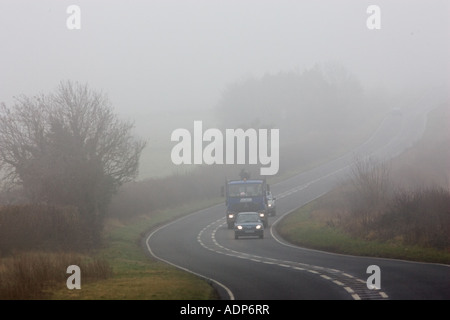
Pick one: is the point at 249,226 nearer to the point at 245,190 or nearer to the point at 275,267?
the point at 245,190

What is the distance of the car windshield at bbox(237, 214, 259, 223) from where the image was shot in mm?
44844

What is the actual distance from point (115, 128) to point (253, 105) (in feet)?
263

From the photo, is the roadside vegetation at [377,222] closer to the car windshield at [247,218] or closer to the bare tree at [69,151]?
the car windshield at [247,218]

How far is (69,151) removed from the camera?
41094 mm

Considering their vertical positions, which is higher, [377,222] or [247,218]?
[377,222]

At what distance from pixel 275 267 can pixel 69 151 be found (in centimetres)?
1946

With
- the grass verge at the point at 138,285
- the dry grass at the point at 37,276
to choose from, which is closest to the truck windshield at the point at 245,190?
the grass verge at the point at 138,285

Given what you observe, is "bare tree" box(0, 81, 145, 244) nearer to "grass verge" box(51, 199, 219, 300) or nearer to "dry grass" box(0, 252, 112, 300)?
"grass verge" box(51, 199, 219, 300)

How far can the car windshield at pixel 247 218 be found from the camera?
4484 centimetres

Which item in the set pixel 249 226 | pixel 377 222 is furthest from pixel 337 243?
pixel 249 226

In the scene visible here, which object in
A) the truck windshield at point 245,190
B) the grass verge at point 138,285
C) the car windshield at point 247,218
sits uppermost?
the truck windshield at point 245,190

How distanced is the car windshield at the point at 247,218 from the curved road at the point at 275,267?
1.32 m

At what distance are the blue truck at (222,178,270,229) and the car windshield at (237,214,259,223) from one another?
3.92 metres

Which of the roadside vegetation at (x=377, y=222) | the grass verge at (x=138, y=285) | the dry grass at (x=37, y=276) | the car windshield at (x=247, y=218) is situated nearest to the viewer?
the grass verge at (x=138, y=285)
